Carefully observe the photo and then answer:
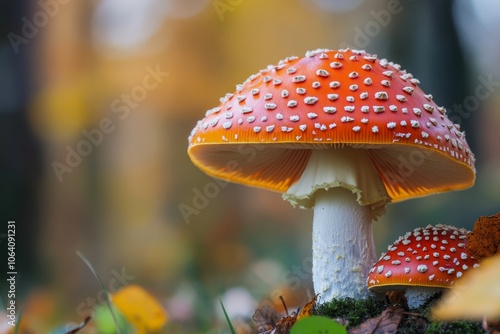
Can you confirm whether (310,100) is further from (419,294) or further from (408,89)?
(419,294)

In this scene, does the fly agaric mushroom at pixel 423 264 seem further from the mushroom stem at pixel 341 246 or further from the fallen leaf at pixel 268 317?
the fallen leaf at pixel 268 317

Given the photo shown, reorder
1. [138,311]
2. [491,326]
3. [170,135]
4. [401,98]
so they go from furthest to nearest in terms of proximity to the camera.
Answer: [170,135] < [138,311] < [401,98] < [491,326]

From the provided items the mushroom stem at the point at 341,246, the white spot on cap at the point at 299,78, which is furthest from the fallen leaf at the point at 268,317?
the white spot on cap at the point at 299,78

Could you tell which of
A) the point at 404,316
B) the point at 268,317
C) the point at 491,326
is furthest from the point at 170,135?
the point at 491,326

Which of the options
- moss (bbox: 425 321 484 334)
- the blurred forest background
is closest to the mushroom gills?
moss (bbox: 425 321 484 334)

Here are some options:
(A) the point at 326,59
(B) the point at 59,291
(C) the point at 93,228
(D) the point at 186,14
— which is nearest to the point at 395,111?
(A) the point at 326,59

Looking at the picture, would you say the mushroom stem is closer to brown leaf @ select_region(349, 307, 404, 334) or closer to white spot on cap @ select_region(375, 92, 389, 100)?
brown leaf @ select_region(349, 307, 404, 334)

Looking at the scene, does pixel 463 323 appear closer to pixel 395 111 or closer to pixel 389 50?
pixel 395 111

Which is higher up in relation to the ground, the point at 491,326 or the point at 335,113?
the point at 335,113
